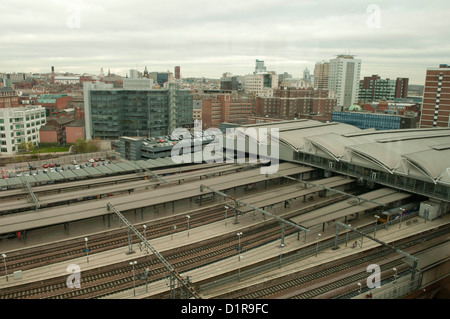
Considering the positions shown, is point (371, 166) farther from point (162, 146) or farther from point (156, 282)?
point (162, 146)

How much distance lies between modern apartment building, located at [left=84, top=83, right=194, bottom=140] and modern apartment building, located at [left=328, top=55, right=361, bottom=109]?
21.7 metres

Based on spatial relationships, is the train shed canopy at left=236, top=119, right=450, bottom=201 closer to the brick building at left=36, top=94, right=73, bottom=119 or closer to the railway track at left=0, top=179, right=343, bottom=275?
the railway track at left=0, top=179, right=343, bottom=275

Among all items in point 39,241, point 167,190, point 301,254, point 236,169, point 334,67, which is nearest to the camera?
point 301,254

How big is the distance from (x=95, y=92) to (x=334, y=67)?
2651 cm

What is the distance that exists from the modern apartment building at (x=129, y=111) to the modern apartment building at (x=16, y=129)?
2680mm

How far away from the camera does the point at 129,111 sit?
65.3ft

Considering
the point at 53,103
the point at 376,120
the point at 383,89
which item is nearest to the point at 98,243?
the point at 376,120

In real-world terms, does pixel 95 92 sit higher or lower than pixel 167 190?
higher

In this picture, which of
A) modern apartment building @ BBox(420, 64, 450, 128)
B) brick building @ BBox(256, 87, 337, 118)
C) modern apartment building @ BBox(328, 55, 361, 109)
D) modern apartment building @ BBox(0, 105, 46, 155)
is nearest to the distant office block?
modern apartment building @ BBox(420, 64, 450, 128)

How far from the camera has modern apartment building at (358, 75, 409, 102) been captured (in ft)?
144

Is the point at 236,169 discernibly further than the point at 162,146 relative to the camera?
No
